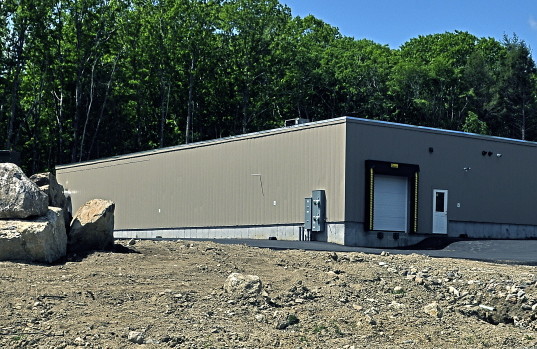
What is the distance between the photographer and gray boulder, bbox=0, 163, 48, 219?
12.8 meters

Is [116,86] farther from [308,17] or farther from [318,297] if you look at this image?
[318,297]

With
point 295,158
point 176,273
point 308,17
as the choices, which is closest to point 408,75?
point 308,17

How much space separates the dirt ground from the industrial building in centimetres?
1300

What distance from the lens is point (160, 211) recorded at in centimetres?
3669

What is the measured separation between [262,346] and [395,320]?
2416 mm

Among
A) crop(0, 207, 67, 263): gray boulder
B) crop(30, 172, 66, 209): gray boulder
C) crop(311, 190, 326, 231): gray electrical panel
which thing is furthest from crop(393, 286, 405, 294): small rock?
crop(311, 190, 326, 231): gray electrical panel

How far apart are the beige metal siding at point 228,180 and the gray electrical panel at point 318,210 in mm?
234

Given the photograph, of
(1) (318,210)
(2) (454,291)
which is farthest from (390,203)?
(2) (454,291)

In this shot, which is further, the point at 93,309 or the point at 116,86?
the point at 116,86

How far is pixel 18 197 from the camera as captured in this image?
12867 mm

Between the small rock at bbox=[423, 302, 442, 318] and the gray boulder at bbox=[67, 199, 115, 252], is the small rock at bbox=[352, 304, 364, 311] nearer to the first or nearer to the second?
the small rock at bbox=[423, 302, 442, 318]

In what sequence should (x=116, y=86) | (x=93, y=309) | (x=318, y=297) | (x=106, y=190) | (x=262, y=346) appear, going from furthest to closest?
(x=116, y=86), (x=106, y=190), (x=318, y=297), (x=93, y=309), (x=262, y=346)

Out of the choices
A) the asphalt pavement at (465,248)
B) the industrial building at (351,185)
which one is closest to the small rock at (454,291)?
the asphalt pavement at (465,248)

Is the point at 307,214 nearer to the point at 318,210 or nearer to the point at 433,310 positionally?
the point at 318,210
